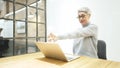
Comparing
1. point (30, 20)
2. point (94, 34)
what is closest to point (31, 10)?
point (30, 20)

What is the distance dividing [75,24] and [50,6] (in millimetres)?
755

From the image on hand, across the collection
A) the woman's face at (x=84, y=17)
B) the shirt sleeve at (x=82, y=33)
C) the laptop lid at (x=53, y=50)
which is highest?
the woman's face at (x=84, y=17)

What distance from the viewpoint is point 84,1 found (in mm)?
2746

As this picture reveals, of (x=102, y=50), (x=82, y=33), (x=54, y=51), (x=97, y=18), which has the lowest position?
(x=102, y=50)

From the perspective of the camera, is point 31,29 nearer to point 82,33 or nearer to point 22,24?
point 22,24

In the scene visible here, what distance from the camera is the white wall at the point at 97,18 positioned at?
2.46 m

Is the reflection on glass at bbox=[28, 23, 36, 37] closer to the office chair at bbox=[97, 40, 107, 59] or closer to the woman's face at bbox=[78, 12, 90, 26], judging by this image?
Answer: the woman's face at bbox=[78, 12, 90, 26]

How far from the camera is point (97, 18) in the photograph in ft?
8.61

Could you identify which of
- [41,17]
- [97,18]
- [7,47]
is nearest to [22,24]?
[7,47]

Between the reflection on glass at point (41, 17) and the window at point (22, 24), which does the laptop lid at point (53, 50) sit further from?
the reflection on glass at point (41, 17)

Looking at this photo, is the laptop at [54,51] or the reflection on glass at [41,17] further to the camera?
the reflection on glass at [41,17]

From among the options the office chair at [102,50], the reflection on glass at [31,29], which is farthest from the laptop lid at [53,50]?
the reflection on glass at [31,29]

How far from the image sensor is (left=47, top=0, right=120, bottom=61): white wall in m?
2.46

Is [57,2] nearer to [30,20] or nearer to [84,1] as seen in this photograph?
[84,1]
